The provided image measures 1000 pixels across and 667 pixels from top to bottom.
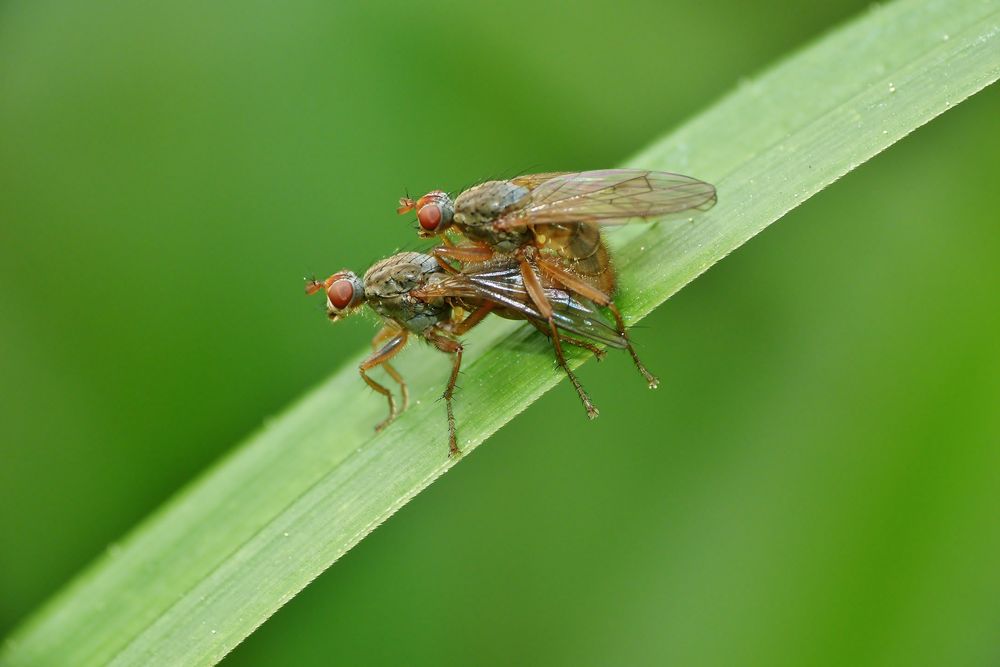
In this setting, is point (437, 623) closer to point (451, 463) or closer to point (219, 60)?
point (451, 463)

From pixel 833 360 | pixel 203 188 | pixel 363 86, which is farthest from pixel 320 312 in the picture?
pixel 833 360

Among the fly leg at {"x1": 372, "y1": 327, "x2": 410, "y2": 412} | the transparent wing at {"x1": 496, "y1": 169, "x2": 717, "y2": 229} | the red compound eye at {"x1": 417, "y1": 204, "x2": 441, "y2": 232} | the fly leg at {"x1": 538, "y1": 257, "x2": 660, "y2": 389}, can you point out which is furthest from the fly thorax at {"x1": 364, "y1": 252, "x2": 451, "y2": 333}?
the fly leg at {"x1": 538, "y1": 257, "x2": 660, "y2": 389}

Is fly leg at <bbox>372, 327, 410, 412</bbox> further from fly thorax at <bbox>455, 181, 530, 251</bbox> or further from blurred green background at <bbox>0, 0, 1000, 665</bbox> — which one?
fly thorax at <bbox>455, 181, 530, 251</bbox>

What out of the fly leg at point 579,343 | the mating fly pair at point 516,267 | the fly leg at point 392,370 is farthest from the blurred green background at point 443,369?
the fly leg at point 579,343

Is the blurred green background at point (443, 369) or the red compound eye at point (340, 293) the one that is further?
the red compound eye at point (340, 293)

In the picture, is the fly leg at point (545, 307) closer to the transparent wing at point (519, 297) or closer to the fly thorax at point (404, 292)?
the transparent wing at point (519, 297)
